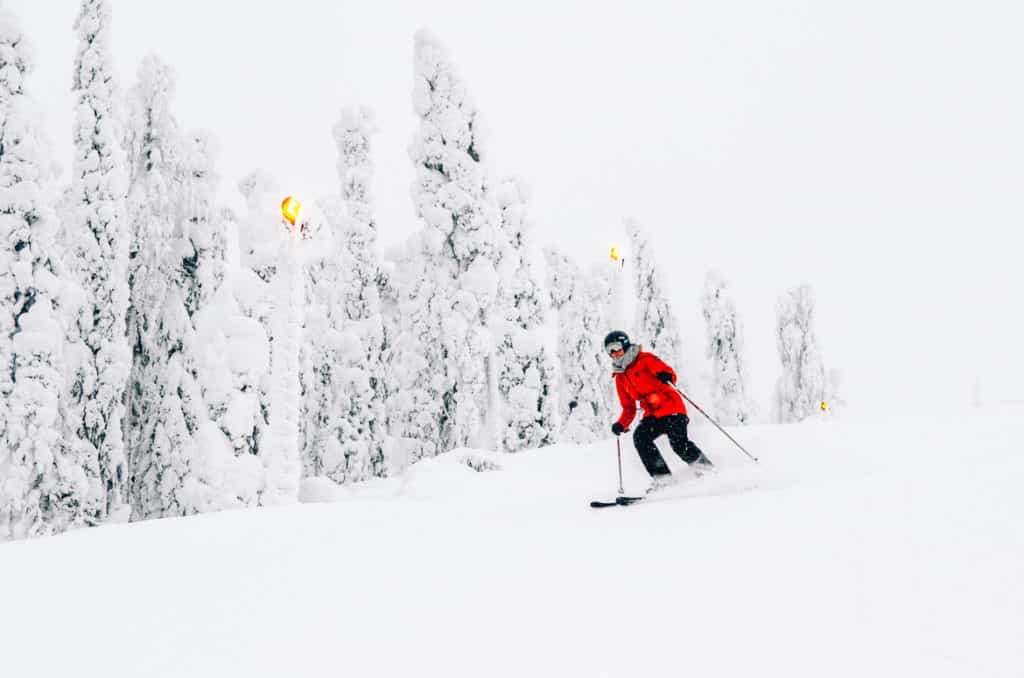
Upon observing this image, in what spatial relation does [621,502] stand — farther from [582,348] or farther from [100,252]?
[582,348]

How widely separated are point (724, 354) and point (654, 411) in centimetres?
2646

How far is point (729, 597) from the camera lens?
10.9 ft

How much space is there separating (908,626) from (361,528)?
4.32 meters

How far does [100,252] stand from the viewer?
16.0m

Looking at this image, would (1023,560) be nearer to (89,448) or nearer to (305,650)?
(305,650)

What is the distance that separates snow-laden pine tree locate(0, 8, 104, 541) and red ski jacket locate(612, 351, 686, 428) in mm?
12670

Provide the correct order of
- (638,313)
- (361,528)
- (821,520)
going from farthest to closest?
(638,313), (361,528), (821,520)

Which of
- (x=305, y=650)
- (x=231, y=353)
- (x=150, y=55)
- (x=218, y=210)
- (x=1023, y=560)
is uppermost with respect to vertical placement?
(x=150, y=55)

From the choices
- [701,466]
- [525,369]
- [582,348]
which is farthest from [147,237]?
[582,348]

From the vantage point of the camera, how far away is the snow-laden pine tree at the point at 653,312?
3030 centimetres

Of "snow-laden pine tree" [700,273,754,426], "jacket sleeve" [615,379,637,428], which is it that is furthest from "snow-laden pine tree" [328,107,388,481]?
"snow-laden pine tree" [700,273,754,426]

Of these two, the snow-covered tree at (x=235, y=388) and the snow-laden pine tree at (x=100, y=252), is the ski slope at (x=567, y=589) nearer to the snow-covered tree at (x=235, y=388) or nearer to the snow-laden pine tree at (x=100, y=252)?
the snow-covered tree at (x=235, y=388)

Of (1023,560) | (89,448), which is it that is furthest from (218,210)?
(1023,560)

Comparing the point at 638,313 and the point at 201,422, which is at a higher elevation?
the point at 638,313
